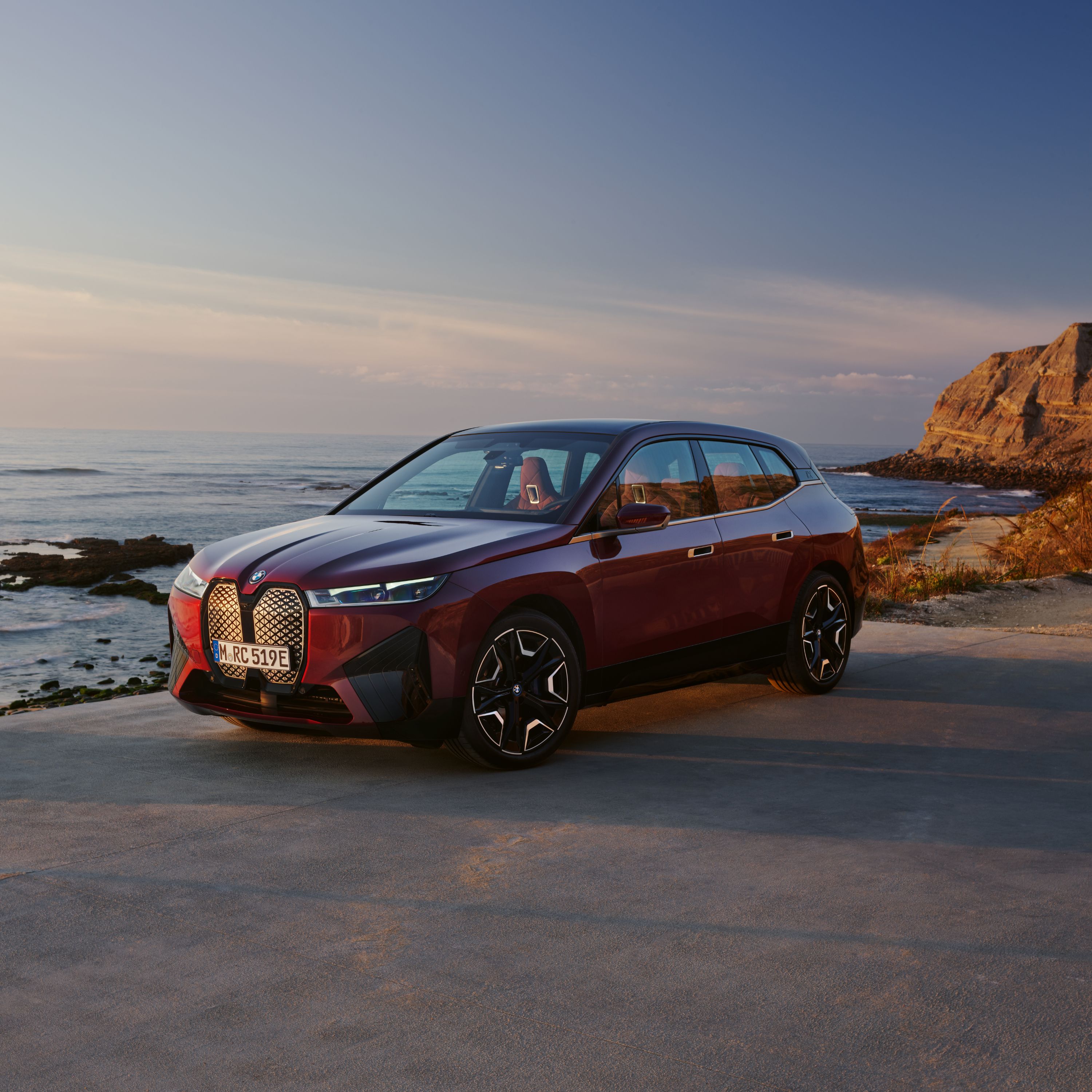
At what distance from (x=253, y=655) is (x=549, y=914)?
7.60 feet

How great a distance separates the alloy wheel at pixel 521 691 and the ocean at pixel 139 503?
8797 mm

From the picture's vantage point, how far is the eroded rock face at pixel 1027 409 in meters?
109

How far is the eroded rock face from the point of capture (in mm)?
109062

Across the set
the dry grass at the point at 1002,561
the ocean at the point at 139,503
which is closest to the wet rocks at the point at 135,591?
the ocean at the point at 139,503

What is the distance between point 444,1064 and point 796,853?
2.00 m

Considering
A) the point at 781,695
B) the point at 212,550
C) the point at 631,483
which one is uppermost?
the point at 631,483

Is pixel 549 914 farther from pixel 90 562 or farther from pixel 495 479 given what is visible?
pixel 90 562

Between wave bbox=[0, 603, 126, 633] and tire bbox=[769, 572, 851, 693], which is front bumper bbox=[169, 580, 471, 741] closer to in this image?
tire bbox=[769, 572, 851, 693]

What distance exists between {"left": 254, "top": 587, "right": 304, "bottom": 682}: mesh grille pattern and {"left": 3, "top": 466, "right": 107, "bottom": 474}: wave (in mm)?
67654

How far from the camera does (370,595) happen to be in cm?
520

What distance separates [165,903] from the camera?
3697 mm

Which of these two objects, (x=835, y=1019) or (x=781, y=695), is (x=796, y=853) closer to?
(x=835, y=1019)

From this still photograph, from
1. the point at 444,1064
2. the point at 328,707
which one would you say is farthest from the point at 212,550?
the point at 444,1064

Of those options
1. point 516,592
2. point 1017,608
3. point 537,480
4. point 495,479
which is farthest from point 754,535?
point 1017,608
